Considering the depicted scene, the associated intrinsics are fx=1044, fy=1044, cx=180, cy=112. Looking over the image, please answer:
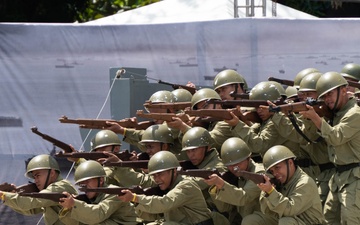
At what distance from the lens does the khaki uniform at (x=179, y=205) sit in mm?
10266

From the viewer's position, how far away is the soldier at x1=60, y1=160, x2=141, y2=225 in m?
10.5

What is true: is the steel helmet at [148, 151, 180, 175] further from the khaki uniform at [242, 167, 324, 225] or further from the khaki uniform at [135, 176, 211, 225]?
the khaki uniform at [242, 167, 324, 225]

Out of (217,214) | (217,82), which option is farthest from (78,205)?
(217,82)

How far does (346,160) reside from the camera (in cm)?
1012

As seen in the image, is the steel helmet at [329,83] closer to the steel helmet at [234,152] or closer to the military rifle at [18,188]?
the steel helmet at [234,152]

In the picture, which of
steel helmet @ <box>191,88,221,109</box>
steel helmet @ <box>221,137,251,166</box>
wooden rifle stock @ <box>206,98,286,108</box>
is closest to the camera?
steel helmet @ <box>221,137,251,166</box>

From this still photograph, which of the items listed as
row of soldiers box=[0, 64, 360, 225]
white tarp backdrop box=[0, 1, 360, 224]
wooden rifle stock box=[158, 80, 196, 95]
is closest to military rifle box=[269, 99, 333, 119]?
row of soldiers box=[0, 64, 360, 225]

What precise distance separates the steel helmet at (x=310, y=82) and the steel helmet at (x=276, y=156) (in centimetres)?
91

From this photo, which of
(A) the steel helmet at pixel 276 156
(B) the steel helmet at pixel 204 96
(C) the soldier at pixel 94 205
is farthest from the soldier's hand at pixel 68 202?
(A) the steel helmet at pixel 276 156

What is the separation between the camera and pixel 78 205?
10.5 meters

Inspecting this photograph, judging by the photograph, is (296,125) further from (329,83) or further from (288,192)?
(288,192)

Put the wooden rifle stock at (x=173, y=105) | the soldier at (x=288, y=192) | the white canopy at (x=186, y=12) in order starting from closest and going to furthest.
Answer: the soldier at (x=288, y=192) → the wooden rifle stock at (x=173, y=105) → the white canopy at (x=186, y=12)

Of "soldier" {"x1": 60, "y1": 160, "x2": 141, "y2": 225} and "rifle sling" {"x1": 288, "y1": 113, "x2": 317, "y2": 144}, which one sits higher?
"rifle sling" {"x1": 288, "y1": 113, "x2": 317, "y2": 144}

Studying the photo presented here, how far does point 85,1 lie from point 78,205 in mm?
10984
